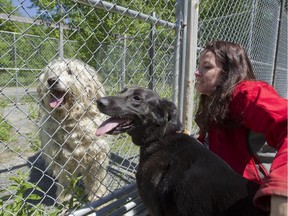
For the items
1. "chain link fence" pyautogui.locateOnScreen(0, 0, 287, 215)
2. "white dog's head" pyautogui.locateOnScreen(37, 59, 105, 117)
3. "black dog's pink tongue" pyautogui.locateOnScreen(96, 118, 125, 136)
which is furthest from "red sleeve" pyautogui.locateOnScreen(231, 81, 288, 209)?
"white dog's head" pyautogui.locateOnScreen(37, 59, 105, 117)

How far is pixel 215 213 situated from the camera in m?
1.78

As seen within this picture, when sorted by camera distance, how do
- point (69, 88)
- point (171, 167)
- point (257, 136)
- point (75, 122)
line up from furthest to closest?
point (75, 122) → point (69, 88) → point (257, 136) → point (171, 167)

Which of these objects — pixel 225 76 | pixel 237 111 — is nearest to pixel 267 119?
pixel 237 111

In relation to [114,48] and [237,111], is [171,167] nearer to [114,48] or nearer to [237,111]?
[237,111]

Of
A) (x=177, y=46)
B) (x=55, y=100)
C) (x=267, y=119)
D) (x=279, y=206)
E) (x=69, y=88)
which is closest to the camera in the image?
(x=279, y=206)

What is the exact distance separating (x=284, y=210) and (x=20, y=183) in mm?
1606

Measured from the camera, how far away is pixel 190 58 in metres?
2.65

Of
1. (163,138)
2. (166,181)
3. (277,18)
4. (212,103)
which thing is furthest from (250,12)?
(166,181)

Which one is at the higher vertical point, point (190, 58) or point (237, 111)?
point (190, 58)

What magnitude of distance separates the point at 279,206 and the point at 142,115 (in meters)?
1.31

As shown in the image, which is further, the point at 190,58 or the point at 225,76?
the point at 190,58

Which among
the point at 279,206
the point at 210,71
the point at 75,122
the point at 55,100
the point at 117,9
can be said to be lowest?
the point at 75,122

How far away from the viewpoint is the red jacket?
1.37 meters

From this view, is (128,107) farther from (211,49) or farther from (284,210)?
(284,210)
